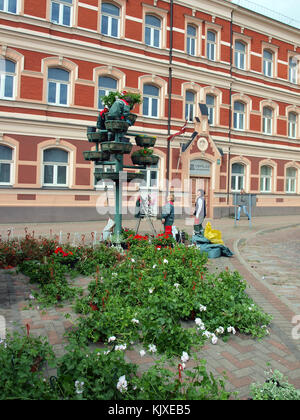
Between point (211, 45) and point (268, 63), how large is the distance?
5531 mm

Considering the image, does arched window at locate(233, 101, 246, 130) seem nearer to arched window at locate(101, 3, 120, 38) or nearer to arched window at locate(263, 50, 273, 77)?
arched window at locate(263, 50, 273, 77)

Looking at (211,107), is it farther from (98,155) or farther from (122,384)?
(122,384)

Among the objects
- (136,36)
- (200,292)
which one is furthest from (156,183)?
(200,292)

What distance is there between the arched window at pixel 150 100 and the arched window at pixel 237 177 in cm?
686

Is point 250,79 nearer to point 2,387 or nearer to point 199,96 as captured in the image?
point 199,96

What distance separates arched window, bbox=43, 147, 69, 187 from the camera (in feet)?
50.7

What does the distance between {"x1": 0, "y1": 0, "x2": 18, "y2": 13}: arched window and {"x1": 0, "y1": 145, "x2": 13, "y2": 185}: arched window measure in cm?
629

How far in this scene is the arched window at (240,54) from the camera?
21.6 meters

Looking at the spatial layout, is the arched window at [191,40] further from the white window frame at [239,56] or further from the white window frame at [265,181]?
the white window frame at [265,181]

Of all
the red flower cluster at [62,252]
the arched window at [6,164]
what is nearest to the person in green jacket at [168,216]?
the red flower cluster at [62,252]

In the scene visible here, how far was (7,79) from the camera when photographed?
14.5m

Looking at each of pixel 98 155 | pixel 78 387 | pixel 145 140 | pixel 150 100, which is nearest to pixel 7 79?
Result: pixel 150 100

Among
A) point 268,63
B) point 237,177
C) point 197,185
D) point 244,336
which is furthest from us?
point 268,63

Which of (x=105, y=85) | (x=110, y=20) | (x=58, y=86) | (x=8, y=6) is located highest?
(x=110, y=20)
